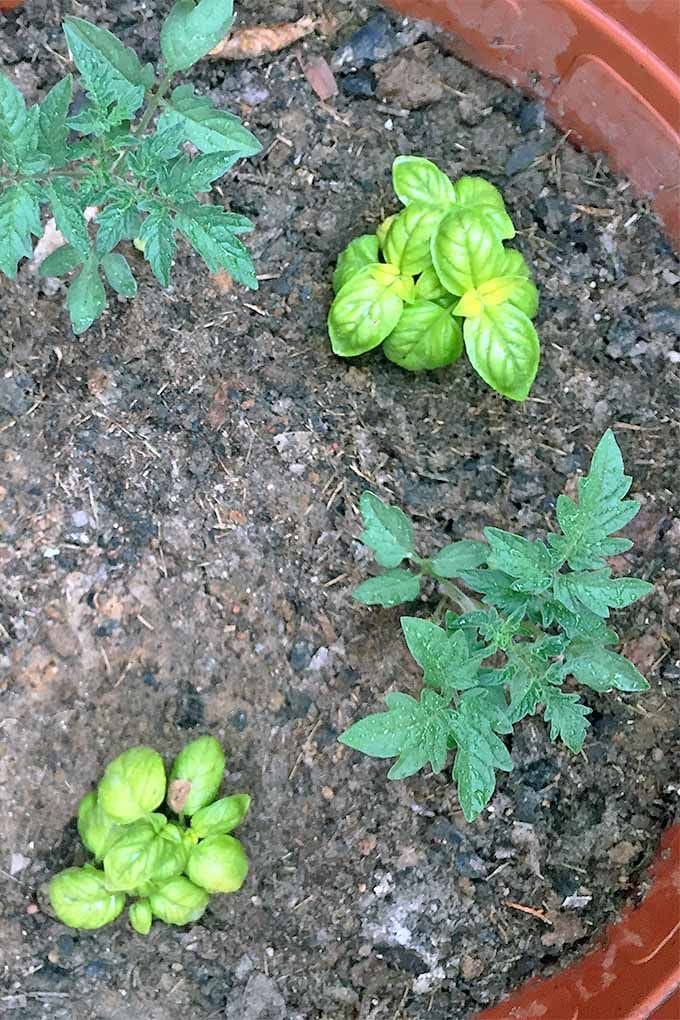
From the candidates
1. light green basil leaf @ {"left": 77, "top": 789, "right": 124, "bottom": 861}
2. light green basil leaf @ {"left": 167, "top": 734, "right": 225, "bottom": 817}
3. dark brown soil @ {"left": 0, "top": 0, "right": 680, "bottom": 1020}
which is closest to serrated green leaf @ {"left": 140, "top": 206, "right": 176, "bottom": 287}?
dark brown soil @ {"left": 0, "top": 0, "right": 680, "bottom": 1020}

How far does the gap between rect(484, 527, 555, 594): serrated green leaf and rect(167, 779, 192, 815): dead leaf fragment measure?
24.6 inches

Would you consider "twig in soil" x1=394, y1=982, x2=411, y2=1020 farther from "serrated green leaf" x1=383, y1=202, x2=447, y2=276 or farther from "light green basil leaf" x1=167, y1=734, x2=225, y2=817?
"serrated green leaf" x1=383, y1=202, x2=447, y2=276

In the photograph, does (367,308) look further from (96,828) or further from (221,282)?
(96,828)

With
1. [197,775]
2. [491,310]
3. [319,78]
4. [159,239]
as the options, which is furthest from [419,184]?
[197,775]

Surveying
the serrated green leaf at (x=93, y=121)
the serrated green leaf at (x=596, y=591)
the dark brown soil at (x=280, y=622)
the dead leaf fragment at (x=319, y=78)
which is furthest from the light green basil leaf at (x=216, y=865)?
the dead leaf fragment at (x=319, y=78)

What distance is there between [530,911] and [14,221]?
4.52 feet

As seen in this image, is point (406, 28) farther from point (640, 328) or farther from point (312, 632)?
point (312, 632)

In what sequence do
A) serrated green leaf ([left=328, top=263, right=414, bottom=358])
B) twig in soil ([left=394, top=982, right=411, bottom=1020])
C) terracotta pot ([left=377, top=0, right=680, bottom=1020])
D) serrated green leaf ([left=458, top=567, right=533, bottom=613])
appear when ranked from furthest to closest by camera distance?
serrated green leaf ([left=328, top=263, right=414, bottom=358]), twig in soil ([left=394, top=982, right=411, bottom=1020]), terracotta pot ([left=377, top=0, right=680, bottom=1020]), serrated green leaf ([left=458, top=567, right=533, bottom=613])

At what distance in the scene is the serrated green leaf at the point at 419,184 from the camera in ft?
5.64

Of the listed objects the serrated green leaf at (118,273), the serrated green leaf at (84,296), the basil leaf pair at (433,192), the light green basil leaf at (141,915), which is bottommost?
the light green basil leaf at (141,915)

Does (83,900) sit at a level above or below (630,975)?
below

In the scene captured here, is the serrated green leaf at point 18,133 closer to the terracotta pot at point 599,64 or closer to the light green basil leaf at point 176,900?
the terracotta pot at point 599,64

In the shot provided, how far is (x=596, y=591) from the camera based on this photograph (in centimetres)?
132

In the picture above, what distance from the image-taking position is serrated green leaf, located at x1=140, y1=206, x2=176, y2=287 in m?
1.33
